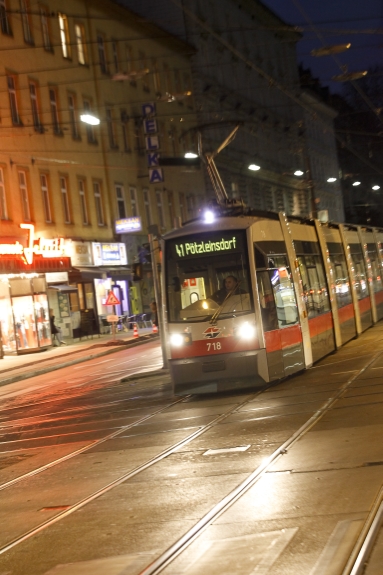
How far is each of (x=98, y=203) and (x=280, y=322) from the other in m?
32.5

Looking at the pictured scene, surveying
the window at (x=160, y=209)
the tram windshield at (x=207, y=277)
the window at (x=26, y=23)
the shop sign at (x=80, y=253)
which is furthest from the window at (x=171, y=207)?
the tram windshield at (x=207, y=277)

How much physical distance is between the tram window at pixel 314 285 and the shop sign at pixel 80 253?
2377 cm

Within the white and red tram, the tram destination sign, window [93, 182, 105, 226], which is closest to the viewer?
the white and red tram

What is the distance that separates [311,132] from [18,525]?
75.2 meters

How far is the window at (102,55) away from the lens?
48625 mm

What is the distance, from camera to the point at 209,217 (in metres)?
17.5

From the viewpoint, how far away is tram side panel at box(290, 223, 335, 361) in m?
19.3

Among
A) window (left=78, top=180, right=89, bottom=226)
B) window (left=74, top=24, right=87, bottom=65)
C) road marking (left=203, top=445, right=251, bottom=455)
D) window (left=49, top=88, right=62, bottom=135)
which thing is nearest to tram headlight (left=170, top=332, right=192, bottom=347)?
road marking (left=203, top=445, right=251, bottom=455)

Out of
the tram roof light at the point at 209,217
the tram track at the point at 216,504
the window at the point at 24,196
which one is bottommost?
the tram track at the point at 216,504

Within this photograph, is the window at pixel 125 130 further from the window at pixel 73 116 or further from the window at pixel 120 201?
the window at pixel 73 116

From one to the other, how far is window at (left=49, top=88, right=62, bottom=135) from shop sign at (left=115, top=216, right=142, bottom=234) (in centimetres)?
611

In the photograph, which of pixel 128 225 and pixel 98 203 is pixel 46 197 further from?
pixel 128 225

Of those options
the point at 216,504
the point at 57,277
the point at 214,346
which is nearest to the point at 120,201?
the point at 57,277

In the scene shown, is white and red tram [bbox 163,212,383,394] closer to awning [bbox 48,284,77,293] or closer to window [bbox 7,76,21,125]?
awning [bbox 48,284,77,293]
